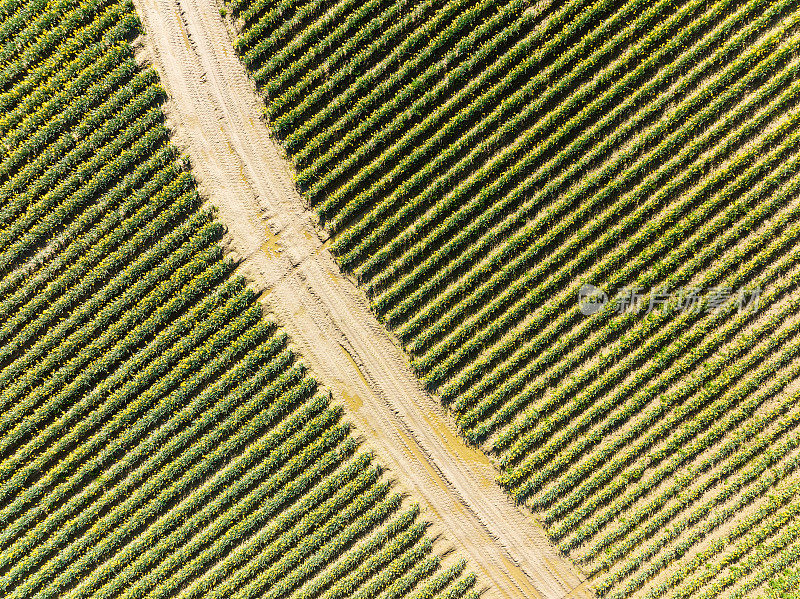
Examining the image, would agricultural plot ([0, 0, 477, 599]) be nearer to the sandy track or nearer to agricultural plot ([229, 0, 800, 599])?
the sandy track

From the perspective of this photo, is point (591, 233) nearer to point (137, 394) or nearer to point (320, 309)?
point (320, 309)

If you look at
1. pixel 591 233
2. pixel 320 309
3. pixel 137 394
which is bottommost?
pixel 591 233

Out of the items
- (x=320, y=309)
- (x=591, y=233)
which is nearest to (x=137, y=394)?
(x=320, y=309)

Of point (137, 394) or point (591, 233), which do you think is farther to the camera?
point (137, 394)

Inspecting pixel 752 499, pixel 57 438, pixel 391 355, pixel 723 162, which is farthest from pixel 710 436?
pixel 57 438

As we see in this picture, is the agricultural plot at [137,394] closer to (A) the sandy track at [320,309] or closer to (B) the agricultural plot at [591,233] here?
(A) the sandy track at [320,309]

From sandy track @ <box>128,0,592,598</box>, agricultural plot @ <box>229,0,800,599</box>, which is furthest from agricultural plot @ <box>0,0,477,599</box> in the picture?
agricultural plot @ <box>229,0,800,599</box>

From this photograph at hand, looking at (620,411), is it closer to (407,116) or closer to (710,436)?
(710,436)
